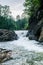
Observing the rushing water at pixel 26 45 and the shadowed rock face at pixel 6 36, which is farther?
the shadowed rock face at pixel 6 36

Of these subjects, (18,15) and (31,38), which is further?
(18,15)

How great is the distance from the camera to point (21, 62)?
1688 cm

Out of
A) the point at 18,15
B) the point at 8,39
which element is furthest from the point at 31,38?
the point at 18,15

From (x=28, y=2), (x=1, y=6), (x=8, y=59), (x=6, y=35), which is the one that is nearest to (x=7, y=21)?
(x=1, y=6)

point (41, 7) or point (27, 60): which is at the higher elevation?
point (41, 7)

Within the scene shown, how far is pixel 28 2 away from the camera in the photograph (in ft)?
180

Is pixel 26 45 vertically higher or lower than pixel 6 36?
higher

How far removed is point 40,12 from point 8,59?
18065mm

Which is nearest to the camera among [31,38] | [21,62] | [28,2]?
[21,62]

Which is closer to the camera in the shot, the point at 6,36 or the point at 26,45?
the point at 26,45

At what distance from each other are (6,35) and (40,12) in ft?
21.3

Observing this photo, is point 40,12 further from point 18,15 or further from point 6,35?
point 18,15

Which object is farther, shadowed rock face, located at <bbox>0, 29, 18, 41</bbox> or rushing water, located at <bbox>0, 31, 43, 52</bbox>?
shadowed rock face, located at <bbox>0, 29, 18, 41</bbox>

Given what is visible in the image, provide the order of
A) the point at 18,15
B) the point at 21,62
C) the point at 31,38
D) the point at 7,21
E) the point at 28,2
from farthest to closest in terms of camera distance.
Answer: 1. the point at 18,15
2. the point at 7,21
3. the point at 28,2
4. the point at 31,38
5. the point at 21,62
